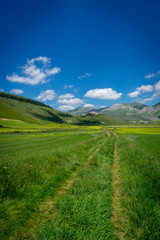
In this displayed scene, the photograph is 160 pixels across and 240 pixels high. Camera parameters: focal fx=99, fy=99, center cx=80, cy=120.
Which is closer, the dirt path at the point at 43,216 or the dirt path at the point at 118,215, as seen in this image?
the dirt path at the point at 43,216

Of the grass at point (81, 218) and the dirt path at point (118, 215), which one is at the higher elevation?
the grass at point (81, 218)

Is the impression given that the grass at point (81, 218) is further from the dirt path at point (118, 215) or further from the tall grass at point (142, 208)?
the tall grass at point (142, 208)

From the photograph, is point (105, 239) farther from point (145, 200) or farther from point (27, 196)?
point (27, 196)

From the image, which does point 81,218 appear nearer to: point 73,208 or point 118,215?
point 73,208

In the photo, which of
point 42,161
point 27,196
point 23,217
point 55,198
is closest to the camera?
point 23,217

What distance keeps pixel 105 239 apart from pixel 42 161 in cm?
527

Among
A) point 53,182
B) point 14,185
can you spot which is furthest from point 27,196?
point 53,182

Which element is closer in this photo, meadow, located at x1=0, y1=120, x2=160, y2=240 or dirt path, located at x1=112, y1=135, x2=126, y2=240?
meadow, located at x1=0, y1=120, x2=160, y2=240

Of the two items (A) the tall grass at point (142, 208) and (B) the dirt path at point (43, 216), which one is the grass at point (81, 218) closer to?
(B) the dirt path at point (43, 216)

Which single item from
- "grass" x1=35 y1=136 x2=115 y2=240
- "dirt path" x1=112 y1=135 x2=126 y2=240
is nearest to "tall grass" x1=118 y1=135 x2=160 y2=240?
"dirt path" x1=112 y1=135 x2=126 y2=240

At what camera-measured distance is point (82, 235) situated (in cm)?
273

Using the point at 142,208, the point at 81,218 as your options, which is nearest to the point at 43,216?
the point at 81,218

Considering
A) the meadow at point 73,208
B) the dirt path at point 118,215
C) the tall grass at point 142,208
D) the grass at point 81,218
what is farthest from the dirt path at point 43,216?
the tall grass at point 142,208

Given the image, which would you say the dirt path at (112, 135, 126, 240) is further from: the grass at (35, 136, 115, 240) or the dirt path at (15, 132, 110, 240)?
the dirt path at (15, 132, 110, 240)
